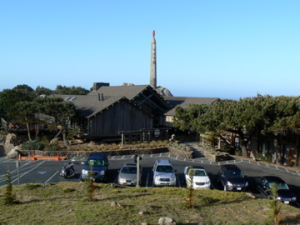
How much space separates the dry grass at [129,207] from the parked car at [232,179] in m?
3.59

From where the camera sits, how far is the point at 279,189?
17.3 m

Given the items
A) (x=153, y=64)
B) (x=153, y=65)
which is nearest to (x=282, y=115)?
(x=153, y=65)

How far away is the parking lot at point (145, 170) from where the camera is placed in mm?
21203

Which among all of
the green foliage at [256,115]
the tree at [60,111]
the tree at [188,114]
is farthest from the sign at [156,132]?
the tree at [60,111]

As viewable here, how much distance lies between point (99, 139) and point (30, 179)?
16717mm

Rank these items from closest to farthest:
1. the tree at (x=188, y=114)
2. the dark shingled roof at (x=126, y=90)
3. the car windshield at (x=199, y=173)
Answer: the car windshield at (x=199, y=173)
the tree at (x=188, y=114)
the dark shingled roof at (x=126, y=90)

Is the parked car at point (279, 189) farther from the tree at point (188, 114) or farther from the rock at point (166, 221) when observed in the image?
the tree at point (188, 114)

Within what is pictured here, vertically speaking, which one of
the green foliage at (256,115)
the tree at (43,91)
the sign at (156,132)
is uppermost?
the tree at (43,91)

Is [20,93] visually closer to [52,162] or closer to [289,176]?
[52,162]

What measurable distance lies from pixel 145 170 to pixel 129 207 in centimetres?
1249

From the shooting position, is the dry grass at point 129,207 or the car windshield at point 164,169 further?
the car windshield at point 164,169

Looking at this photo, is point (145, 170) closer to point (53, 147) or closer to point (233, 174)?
point (233, 174)

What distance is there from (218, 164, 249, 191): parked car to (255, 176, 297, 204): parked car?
0.94m

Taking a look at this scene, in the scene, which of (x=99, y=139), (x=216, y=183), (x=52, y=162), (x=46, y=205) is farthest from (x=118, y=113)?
(x=46, y=205)
